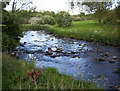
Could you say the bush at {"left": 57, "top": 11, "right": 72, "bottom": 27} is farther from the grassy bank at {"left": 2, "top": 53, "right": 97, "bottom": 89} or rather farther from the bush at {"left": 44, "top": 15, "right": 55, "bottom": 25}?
the grassy bank at {"left": 2, "top": 53, "right": 97, "bottom": 89}

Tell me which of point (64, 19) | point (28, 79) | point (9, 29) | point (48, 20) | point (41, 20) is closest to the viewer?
point (28, 79)

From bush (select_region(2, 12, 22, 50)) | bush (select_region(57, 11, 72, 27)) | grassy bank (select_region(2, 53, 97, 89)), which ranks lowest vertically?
grassy bank (select_region(2, 53, 97, 89))

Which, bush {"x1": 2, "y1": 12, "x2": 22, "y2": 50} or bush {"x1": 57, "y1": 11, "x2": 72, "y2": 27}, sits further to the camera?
bush {"x1": 57, "y1": 11, "x2": 72, "y2": 27}

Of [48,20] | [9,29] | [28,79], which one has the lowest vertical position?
[28,79]

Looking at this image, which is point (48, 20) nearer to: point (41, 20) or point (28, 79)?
point (41, 20)

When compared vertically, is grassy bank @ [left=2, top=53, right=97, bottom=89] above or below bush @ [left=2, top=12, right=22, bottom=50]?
below

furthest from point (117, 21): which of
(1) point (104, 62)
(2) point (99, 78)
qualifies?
(2) point (99, 78)

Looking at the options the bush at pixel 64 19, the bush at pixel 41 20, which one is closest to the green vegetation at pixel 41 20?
the bush at pixel 41 20

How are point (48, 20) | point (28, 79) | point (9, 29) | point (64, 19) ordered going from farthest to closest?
point (48, 20), point (64, 19), point (9, 29), point (28, 79)

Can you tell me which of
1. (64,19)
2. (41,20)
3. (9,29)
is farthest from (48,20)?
(9,29)

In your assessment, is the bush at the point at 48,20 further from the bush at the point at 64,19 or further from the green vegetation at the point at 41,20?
the bush at the point at 64,19

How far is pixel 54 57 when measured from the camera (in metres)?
7.05

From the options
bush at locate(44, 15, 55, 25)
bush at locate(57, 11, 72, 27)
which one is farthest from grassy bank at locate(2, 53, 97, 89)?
bush at locate(44, 15, 55, 25)

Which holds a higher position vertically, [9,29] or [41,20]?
[41,20]
